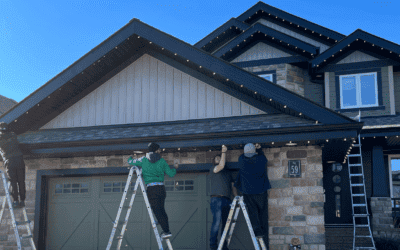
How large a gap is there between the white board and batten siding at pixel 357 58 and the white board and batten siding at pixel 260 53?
1872 millimetres

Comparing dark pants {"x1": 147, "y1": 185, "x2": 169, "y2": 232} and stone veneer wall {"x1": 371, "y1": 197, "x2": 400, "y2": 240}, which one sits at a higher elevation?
dark pants {"x1": 147, "y1": 185, "x2": 169, "y2": 232}

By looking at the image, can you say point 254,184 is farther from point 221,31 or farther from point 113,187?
point 221,31

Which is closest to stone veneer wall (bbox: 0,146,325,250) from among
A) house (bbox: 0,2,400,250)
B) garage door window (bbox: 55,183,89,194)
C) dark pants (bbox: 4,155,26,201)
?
house (bbox: 0,2,400,250)

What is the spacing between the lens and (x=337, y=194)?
38.1ft

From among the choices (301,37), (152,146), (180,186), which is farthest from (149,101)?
(301,37)

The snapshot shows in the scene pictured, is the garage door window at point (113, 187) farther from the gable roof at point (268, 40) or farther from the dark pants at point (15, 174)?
the gable roof at point (268, 40)

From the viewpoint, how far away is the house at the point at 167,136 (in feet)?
22.8

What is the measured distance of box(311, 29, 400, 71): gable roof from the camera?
1120 centimetres

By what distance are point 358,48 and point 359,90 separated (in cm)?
139

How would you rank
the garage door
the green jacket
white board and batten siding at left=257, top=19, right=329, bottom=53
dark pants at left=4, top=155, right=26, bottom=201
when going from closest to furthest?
1. the green jacket
2. dark pants at left=4, top=155, right=26, bottom=201
3. the garage door
4. white board and batten siding at left=257, top=19, right=329, bottom=53

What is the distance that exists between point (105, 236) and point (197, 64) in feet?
13.9

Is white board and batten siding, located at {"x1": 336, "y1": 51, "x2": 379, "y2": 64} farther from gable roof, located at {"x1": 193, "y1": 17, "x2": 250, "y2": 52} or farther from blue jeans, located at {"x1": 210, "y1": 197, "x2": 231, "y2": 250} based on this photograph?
blue jeans, located at {"x1": 210, "y1": 197, "x2": 231, "y2": 250}

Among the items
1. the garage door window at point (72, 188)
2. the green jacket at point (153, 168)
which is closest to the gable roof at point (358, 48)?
the green jacket at point (153, 168)

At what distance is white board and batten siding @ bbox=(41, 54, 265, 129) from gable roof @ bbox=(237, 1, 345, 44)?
23.2ft
